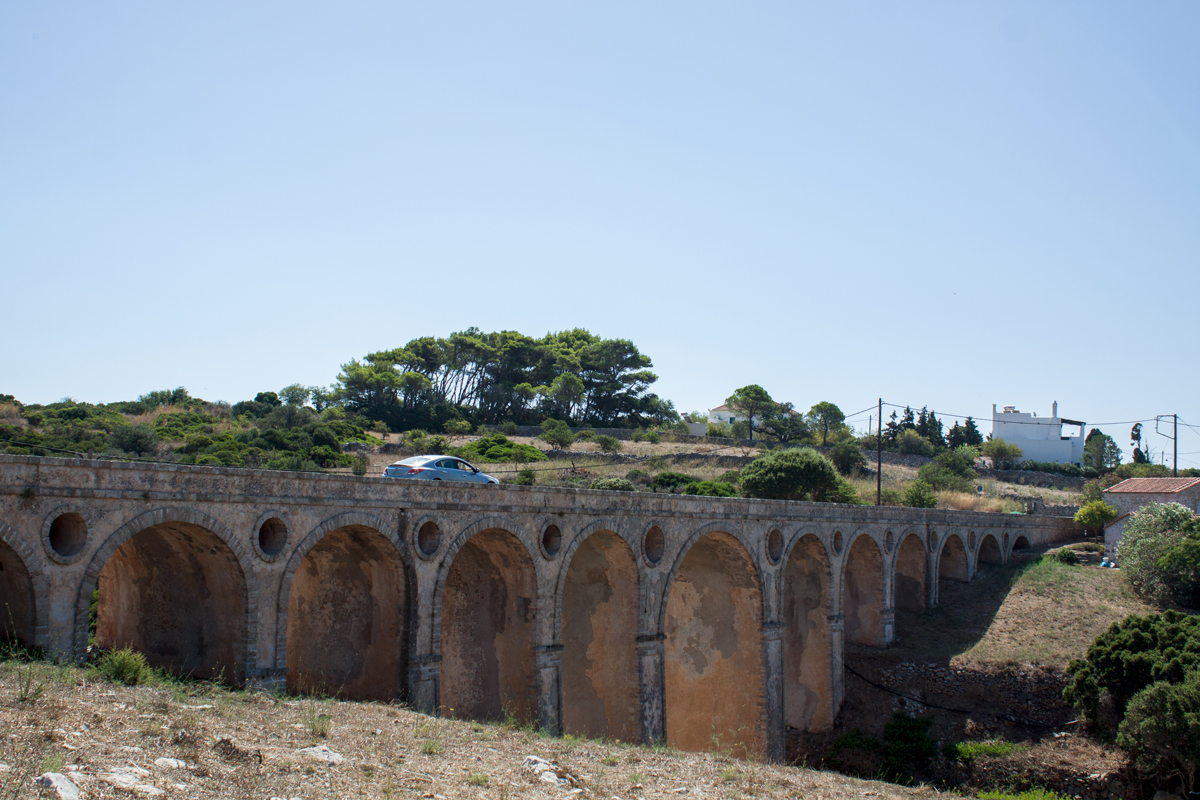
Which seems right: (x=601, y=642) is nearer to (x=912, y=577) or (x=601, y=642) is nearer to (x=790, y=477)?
(x=912, y=577)

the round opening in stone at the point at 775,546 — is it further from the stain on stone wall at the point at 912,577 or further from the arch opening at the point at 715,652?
the stain on stone wall at the point at 912,577

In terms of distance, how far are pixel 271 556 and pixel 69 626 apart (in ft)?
9.85

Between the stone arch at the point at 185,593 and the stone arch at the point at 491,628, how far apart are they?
17.1 feet

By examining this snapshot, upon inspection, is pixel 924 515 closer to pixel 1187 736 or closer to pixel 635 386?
pixel 1187 736

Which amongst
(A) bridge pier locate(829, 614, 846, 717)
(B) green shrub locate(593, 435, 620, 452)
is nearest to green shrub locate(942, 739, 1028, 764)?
(A) bridge pier locate(829, 614, 846, 717)

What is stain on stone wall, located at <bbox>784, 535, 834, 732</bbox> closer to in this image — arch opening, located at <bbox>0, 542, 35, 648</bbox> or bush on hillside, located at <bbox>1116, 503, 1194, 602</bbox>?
bush on hillside, located at <bbox>1116, 503, 1194, 602</bbox>

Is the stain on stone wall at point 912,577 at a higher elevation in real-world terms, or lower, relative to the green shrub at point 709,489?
lower

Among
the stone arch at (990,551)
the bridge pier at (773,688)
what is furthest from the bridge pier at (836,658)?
the stone arch at (990,551)

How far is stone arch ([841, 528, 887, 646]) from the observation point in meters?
33.2

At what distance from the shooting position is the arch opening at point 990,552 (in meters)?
44.5

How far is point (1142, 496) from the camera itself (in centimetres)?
4416

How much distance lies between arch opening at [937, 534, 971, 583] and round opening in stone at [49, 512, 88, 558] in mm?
36884

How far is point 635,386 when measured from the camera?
273 feet

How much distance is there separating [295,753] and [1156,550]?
3749cm
